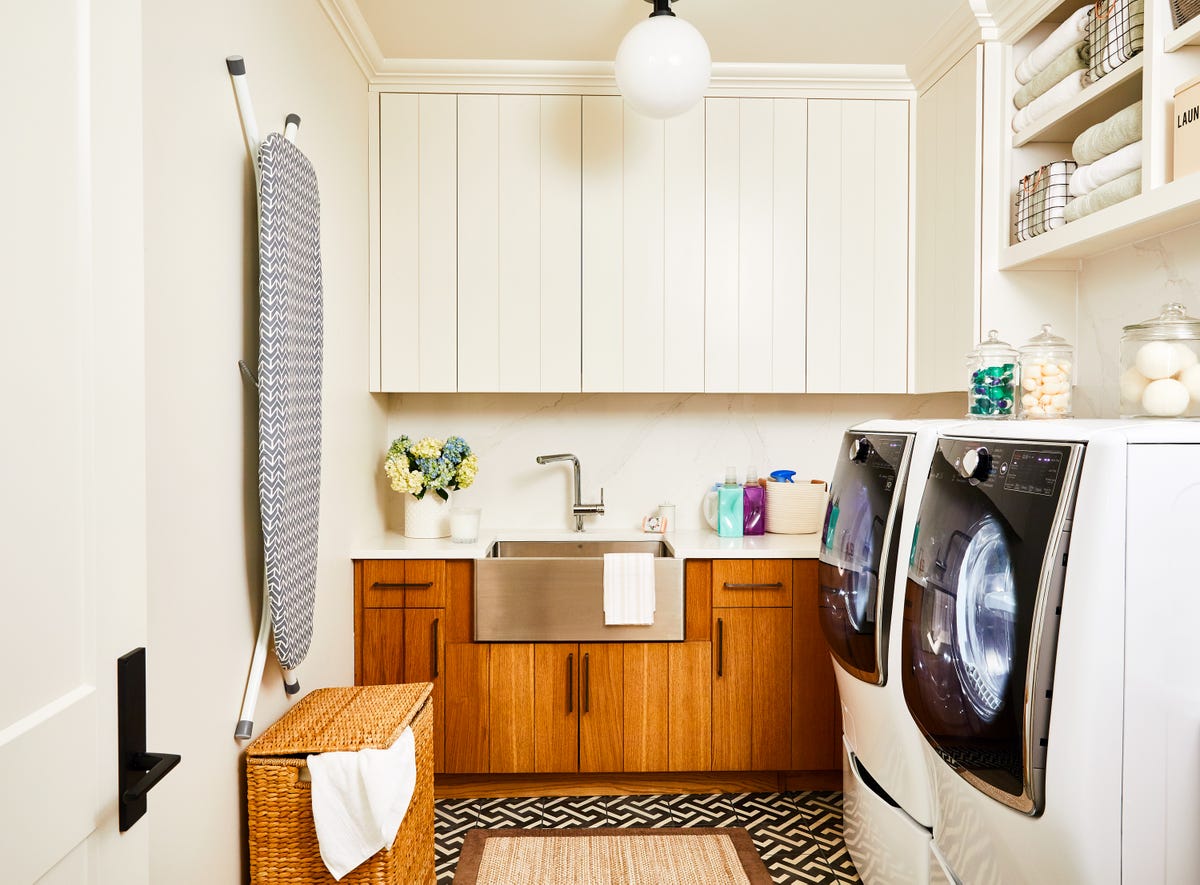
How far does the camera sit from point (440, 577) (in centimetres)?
272

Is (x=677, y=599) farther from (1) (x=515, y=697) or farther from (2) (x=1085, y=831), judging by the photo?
(2) (x=1085, y=831)

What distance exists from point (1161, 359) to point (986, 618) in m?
0.76

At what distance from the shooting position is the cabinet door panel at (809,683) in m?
2.74

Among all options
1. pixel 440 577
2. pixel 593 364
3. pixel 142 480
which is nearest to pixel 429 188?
pixel 593 364

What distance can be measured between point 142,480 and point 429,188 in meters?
2.19

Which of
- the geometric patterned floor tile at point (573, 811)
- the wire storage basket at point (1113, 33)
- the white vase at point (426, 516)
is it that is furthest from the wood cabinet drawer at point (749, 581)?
the wire storage basket at point (1113, 33)

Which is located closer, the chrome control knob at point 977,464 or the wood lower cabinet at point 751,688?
the chrome control knob at point 977,464

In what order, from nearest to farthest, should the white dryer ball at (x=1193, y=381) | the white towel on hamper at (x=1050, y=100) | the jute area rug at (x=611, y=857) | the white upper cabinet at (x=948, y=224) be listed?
the white dryer ball at (x=1193, y=381) → the white towel on hamper at (x=1050, y=100) → the jute area rug at (x=611, y=857) → the white upper cabinet at (x=948, y=224)

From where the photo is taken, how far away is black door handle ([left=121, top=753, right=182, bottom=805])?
90 centimetres

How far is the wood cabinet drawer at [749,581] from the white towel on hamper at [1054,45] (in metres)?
1.65

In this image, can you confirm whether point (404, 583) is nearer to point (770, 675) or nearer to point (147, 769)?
point (770, 675)

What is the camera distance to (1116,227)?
1926 millimetres

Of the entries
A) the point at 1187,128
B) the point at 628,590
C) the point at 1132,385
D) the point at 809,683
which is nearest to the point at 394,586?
the point at 628,590

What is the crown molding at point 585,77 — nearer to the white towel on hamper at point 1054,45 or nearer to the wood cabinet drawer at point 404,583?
the white towel on hamper at point 1054,45
